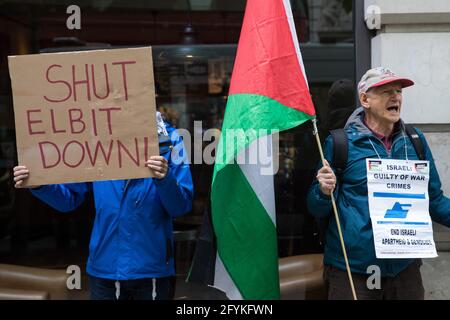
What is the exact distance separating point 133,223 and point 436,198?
1590 millimetres

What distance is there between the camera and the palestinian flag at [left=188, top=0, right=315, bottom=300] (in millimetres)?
3566

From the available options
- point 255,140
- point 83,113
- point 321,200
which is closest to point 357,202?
point 321,200

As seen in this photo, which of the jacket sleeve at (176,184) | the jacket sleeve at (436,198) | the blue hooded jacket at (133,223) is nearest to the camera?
the jacket sleeve at (176,184)

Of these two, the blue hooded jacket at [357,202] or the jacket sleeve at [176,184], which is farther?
the blue hooded jacket at [357,202]

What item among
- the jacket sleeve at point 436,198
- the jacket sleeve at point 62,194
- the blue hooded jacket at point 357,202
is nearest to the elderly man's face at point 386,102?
the blue hooded jacket at point 357,202

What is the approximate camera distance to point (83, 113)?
345 cm

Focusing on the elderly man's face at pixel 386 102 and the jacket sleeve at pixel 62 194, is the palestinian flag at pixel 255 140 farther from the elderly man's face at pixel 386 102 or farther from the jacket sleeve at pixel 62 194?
the jacket sleeve at pixel 62 194

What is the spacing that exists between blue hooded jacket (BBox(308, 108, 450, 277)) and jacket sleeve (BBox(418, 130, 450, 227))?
0.03 metres

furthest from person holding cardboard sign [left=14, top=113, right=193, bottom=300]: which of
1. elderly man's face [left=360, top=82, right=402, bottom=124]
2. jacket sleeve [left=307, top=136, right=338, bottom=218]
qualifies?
elderly man's face [left=360, top=82, right=402, bottom=124]

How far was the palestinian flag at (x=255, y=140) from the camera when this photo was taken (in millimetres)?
Answer: 3566

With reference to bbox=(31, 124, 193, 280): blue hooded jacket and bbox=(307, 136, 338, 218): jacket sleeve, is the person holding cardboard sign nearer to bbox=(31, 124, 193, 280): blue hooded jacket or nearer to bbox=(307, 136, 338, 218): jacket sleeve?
bbox=(31, 124, 193, 280): blue hooded jacket

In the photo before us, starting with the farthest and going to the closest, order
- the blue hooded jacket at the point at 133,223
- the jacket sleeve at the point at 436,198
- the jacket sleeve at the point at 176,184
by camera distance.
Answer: the jacket sleeve at the point at 436,198
the blue hooded jacket at the point at 133,223
the jacket sleeve at the point at 176,184

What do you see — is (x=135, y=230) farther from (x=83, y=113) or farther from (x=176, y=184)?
(x=83, y=113)
